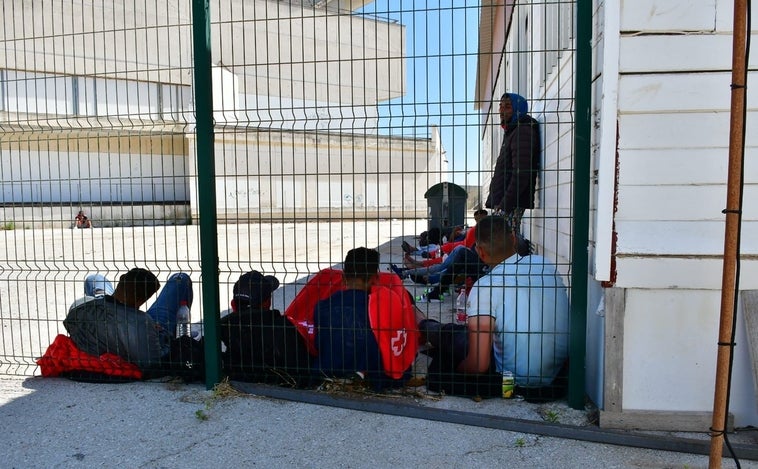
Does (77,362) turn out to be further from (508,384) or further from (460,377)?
(508,384)

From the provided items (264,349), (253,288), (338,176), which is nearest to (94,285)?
(253,288)

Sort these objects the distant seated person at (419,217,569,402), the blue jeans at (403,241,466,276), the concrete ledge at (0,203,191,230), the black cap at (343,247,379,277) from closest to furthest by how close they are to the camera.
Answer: the distant seated person at (419,217,569,402) < the black cap at (343,247,379,277) < the concrete ledge at (0,203,191,230) < the blue jeans at (403,241,466,276)

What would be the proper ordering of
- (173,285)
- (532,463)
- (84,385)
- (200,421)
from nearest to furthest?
1. (532,463)
2. (200,421)
3. (84,385)
4. (173,285)

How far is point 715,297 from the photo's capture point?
127 inches

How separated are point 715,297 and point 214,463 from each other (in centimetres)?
285

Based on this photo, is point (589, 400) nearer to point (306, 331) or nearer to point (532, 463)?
point (532, 463)

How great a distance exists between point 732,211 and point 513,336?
166cm

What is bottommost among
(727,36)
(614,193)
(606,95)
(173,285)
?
(173,285)

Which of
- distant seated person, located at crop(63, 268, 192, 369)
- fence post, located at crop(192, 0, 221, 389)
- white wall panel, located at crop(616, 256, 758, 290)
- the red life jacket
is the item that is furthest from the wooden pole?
distant seated person, located at crop(63, 268, 192, 369)

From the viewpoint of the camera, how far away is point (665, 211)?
3.24 m

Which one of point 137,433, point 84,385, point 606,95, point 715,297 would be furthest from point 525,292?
point 84,385

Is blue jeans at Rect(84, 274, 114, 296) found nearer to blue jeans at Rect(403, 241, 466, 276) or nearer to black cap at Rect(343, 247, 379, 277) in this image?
black cap at Rect(343, 247, 379, 277)

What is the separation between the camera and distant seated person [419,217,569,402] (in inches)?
147

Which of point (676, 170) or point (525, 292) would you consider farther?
point (525, 292)
